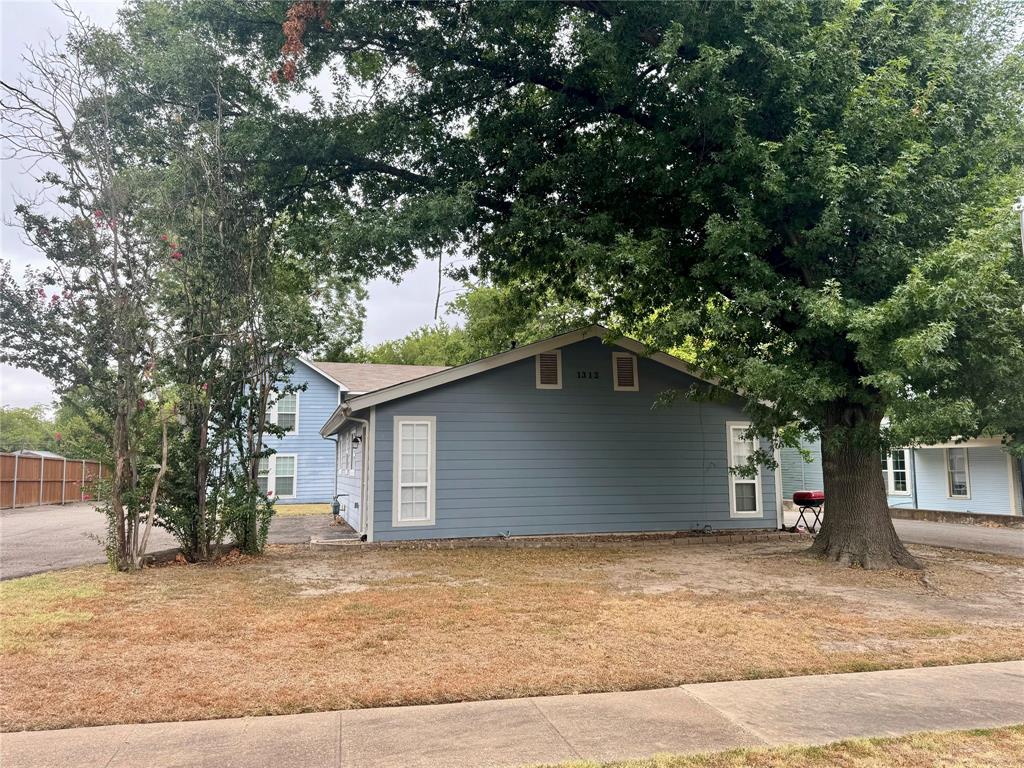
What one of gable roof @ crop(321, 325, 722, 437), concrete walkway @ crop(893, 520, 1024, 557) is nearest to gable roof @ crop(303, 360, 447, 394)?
gable roof @ crop(321, 325, 722, 437)

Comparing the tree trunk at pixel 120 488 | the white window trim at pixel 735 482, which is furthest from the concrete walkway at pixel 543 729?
the white window trim at pixel 735 482

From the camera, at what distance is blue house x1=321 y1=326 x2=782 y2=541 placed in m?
11.8

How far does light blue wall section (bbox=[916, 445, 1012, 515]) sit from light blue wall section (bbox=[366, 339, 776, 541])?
805cm

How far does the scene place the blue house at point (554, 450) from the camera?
11828mm

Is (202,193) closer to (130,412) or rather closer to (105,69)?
(105,69)

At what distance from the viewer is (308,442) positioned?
22.1 meters

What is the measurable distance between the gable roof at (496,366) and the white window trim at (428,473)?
0.52 metres

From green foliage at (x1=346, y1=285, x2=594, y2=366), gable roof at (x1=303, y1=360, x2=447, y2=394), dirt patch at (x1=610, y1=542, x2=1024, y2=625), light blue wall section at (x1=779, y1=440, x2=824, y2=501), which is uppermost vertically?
green foliage at (x1=346, y1=285, x2=594, y2=366)

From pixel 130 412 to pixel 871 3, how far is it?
11.9m

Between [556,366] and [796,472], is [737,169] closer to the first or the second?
[556,366]

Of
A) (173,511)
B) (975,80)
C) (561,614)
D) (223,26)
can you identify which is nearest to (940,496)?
(975,80)

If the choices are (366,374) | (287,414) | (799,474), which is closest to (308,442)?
(287,414)

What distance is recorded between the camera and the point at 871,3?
9570 mm

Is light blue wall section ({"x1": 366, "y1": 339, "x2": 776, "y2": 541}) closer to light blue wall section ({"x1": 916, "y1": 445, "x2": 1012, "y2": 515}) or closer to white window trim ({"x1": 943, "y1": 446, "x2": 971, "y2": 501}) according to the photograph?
light blue wall section ({"x1": 916, "y1": 445, "x2": 1012, "y2": 515})
